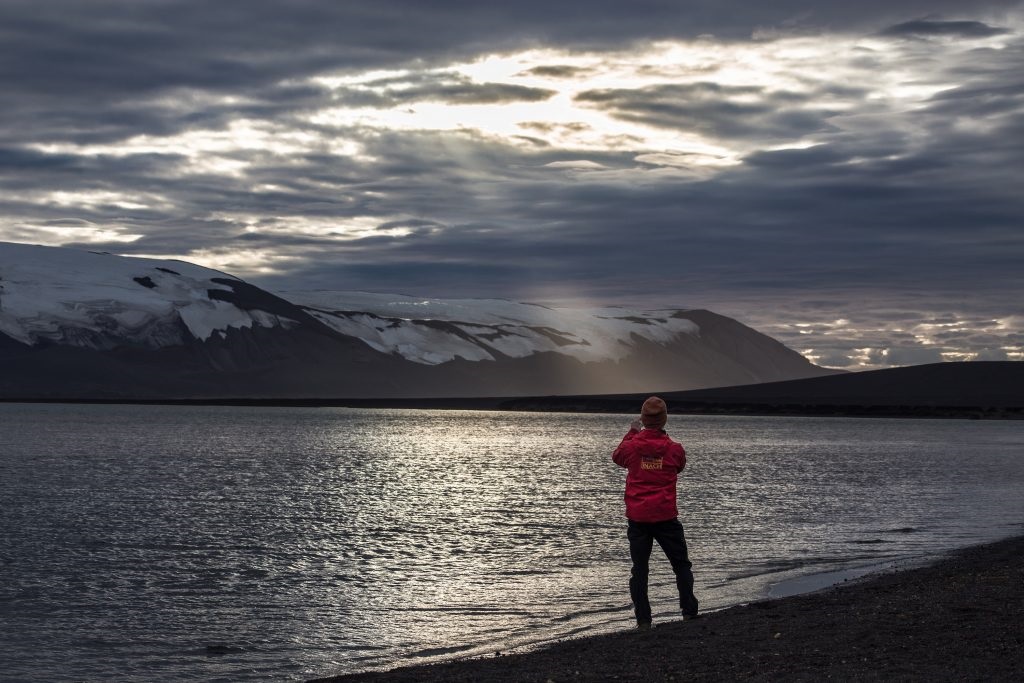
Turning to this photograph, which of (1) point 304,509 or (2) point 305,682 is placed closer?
(2) point 305,682

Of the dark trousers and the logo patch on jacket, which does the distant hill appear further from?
the logo patch on jacket

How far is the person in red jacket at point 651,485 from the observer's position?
53.4 ft

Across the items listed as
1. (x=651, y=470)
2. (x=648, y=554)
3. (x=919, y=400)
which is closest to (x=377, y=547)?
(x=648, y=554)

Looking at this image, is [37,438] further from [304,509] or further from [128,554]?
[128,554]

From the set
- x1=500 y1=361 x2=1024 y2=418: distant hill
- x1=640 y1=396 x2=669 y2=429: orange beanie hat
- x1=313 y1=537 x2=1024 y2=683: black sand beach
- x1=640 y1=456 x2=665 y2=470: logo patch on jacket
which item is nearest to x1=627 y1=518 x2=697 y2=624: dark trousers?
x1=313 y1=537 x2=1024 y2=683: black sand beach

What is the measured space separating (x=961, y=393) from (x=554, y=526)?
529ft

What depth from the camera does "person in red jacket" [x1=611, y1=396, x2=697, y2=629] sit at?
1627cm

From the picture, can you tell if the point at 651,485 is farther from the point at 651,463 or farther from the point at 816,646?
the point at 816,646

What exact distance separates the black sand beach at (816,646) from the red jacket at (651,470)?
1.72 meters

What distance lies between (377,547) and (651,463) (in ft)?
50.7

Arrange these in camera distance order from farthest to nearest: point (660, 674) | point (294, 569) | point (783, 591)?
1. point (294, 569)
2. point (783, 591)
3. point (660, 674)

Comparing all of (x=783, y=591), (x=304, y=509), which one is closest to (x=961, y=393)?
(x=304, y=509)

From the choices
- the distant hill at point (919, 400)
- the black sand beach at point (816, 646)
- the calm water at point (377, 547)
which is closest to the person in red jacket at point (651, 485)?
the black sand beach at point (816, 646)

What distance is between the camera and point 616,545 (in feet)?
99.2
